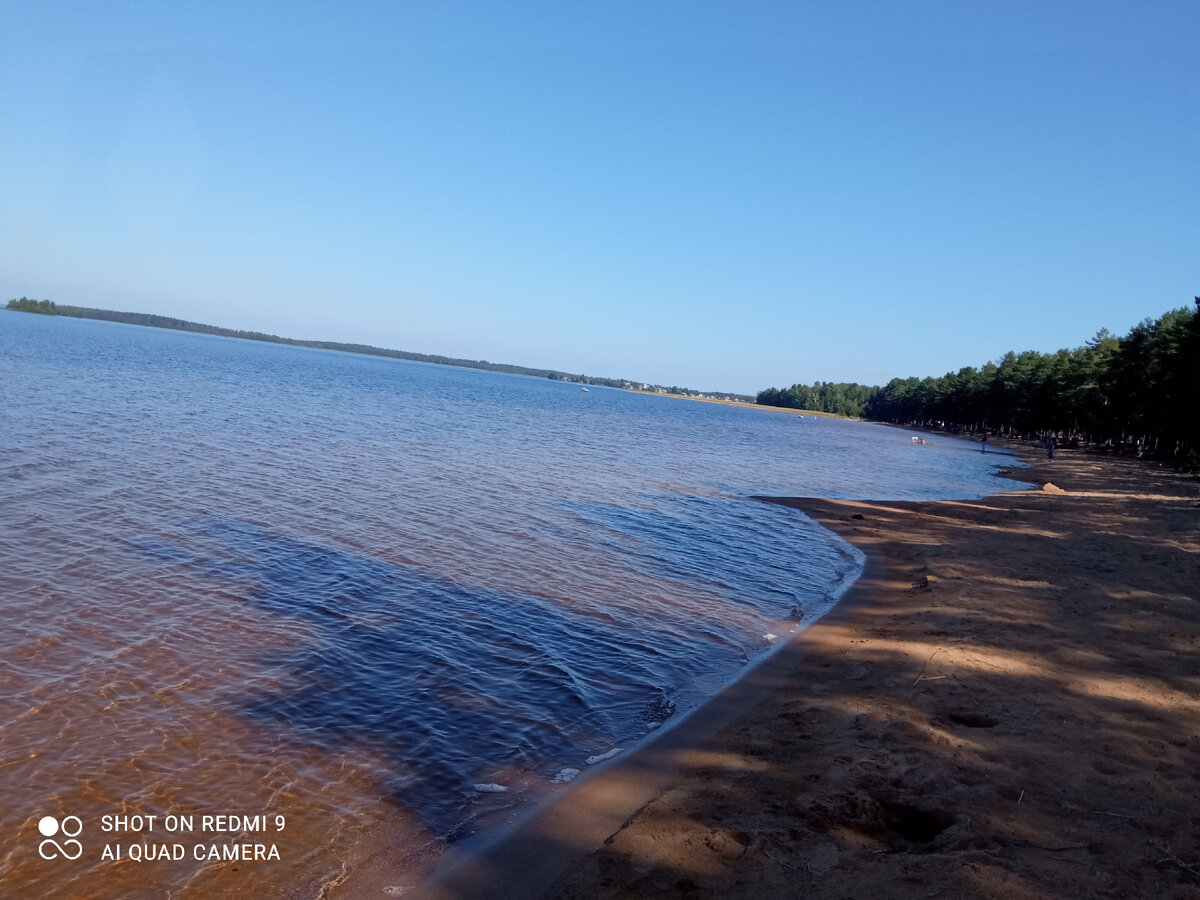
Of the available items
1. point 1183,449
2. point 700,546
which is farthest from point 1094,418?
point 700,546

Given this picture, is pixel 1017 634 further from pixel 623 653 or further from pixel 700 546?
pixel 700 546

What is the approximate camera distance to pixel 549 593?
46.0ft

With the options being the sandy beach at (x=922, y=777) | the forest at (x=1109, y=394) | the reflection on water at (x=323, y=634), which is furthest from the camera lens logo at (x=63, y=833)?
the forest at (x=1109, y=394)

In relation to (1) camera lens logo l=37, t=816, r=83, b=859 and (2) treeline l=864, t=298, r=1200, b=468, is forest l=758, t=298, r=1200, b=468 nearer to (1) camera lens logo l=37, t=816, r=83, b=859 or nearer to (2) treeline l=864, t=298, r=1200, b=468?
(2) treeline l=864, t=298, r=1200, b=468

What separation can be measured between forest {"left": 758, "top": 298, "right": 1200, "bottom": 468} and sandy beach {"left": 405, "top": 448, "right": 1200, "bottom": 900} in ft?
131

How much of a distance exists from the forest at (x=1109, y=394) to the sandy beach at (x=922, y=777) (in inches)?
1573

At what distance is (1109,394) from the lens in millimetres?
72062

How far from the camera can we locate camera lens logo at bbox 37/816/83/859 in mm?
5789

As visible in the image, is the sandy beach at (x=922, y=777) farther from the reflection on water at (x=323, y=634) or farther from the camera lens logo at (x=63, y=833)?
the camera lens logo at (x=63, y=833)

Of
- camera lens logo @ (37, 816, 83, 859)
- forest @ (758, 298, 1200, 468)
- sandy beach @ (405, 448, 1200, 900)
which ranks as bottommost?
camera lens logo @ (37, 816, 83, 859)

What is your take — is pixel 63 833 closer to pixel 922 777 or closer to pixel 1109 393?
pixel 922 777

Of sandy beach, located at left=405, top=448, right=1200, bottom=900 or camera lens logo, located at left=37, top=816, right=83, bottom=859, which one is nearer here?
sandy beach, located at left=405, top=448, right=1200, bottom=900

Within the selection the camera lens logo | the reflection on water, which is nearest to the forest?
the reflection on water

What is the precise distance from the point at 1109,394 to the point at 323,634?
276 feet
